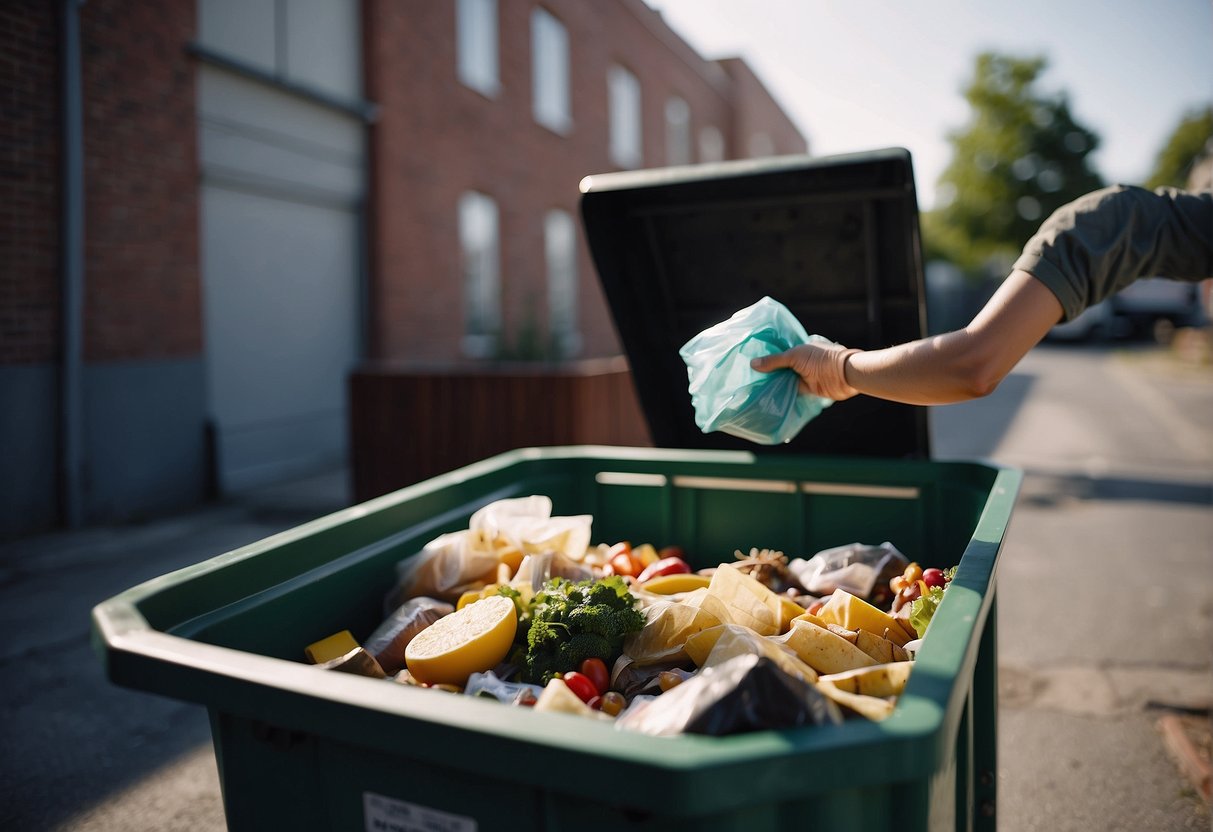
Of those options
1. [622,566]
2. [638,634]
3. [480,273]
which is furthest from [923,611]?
[480,273]

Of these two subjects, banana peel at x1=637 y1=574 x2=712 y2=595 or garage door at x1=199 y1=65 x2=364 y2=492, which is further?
garage door at x1=199 y1=65 x2=364 y2=492

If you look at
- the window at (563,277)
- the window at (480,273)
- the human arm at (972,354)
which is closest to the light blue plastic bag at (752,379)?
the human arm at (972,354)

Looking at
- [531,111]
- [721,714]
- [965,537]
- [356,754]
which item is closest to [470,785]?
[356,754]

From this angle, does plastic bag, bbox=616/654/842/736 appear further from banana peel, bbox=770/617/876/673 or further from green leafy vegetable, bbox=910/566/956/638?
green leafy vegetable, bbox=910/566/956/638

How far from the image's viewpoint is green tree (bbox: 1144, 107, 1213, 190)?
64688 mm

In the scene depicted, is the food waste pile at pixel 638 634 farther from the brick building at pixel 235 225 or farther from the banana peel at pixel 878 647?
the brick building at pixel 235 225

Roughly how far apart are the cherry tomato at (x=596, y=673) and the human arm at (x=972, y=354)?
0.90 m

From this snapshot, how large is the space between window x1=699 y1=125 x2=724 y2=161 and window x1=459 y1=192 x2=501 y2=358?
1216cm

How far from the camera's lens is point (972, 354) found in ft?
6.28

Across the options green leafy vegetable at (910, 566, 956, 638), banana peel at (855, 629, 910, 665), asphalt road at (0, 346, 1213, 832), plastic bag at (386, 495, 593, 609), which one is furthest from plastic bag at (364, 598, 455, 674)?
asphalt road at (0, 346, 1213, 832)

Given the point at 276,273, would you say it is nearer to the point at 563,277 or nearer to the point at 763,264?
the point at 763,264

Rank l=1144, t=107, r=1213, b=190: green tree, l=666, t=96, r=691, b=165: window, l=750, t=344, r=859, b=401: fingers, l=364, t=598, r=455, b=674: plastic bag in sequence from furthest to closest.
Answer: l=1144, t=107, r=1213, b=190: green tree
l=666, t=96, r=691, b=165: window
l=750, t=344, r=859, b=401: fingers
l=364, t=598, r=455, b=674: plastic bag

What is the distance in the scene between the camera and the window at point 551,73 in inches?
622

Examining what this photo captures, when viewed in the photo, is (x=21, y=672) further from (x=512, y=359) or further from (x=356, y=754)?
(x=512, y=359)
